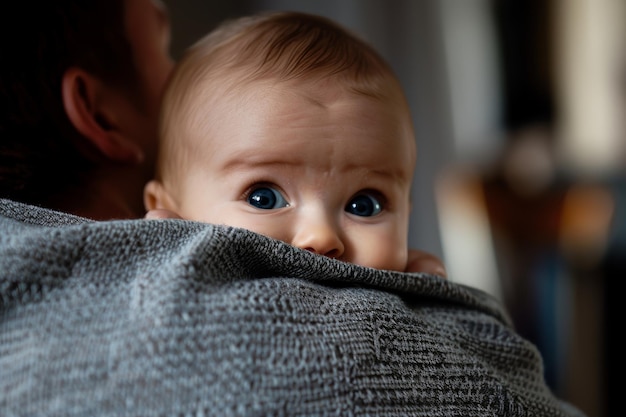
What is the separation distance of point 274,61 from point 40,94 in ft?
0.84

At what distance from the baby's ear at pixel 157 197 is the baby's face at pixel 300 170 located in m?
0.05

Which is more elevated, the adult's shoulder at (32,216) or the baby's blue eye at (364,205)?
the adult's shoulder at (32,216)

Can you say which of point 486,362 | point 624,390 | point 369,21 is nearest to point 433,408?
point 486,362

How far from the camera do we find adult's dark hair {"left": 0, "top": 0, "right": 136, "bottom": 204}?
2.33 feet

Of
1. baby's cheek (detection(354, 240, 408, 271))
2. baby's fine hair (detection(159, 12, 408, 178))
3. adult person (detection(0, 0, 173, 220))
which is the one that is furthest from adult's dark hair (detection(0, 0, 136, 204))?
baby's cheek (detection(354, 240, 408, 271))

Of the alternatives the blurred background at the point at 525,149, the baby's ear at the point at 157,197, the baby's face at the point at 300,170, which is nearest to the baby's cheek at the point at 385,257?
the baby's face at the point at 300,170

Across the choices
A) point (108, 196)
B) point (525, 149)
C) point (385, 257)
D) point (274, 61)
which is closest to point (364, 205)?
point (385, 257)

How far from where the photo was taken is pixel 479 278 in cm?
284

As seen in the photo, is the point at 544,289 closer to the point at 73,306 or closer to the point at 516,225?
the point at 516,225

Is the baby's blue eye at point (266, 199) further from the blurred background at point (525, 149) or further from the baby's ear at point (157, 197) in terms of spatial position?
the blurred background at point (525, 149)

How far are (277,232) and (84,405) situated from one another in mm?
296

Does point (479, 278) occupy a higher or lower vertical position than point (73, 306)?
lower

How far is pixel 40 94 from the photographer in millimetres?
752

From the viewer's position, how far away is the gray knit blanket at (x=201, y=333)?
433 millimetres
